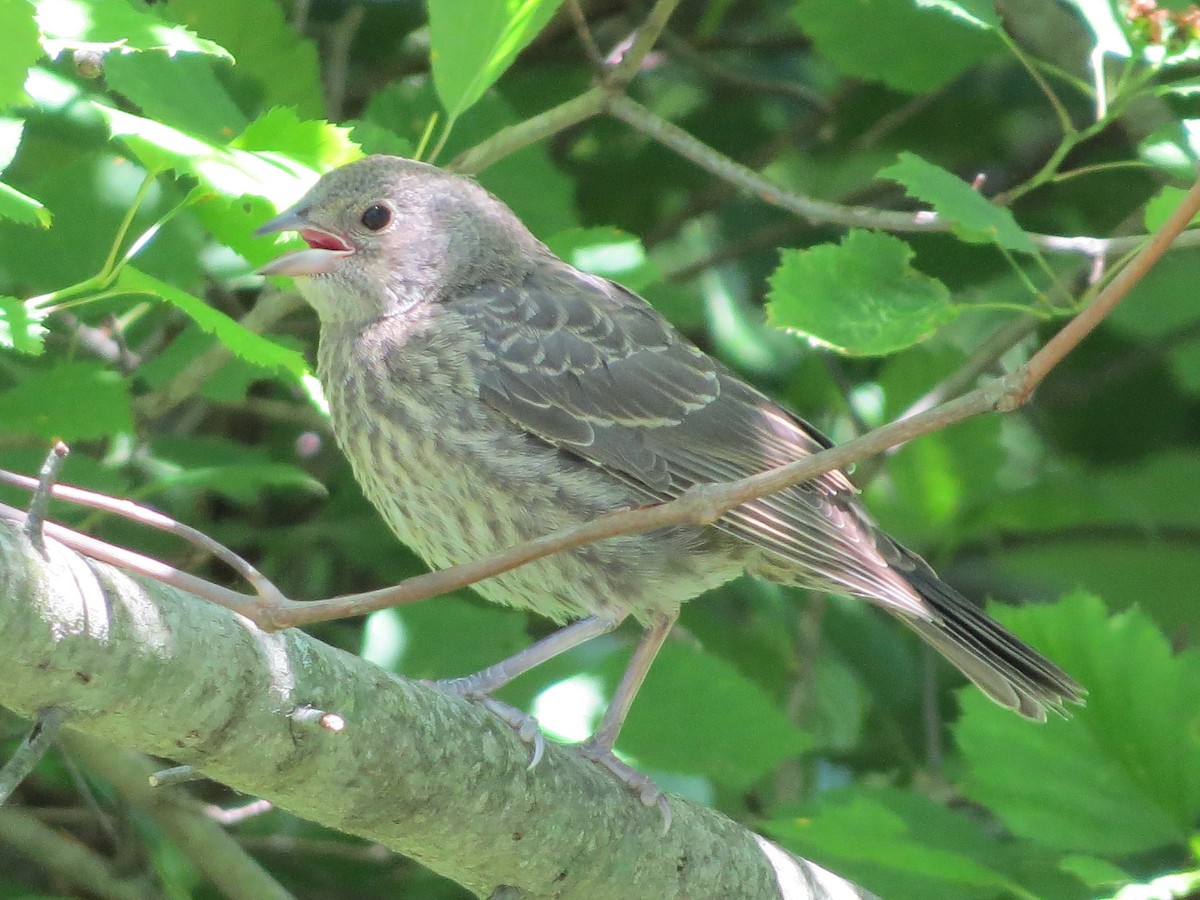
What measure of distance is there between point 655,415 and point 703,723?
2.28 feet

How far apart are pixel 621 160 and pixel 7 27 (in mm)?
3141

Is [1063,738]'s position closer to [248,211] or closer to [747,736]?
[747,736]

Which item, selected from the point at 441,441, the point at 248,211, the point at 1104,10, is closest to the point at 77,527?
the point at 441,441

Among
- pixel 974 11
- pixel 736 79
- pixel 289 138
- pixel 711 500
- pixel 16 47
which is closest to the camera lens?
pixel 711 500

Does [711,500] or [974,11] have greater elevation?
[974,11]

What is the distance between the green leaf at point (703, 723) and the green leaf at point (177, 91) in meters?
1.32

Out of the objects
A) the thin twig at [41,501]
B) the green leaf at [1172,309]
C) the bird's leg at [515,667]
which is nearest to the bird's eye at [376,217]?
the bird's leg at [515,667]

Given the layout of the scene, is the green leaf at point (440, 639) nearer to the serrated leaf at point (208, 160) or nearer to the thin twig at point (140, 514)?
the serrated leaf at point (208, 160)

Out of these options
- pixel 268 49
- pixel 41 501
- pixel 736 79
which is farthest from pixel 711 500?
pixel 736 79

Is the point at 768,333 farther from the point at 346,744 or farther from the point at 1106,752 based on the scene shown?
the point at 346,744

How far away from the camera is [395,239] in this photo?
3.52 metres

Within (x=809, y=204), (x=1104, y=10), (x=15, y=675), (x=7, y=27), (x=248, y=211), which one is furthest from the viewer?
(x=809, y=204)

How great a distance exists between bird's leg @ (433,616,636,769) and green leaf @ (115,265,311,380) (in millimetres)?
689

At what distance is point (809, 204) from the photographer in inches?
134
